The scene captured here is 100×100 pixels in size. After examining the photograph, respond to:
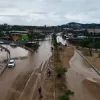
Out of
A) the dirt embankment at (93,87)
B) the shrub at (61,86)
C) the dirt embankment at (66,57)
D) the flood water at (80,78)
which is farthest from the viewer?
the dirt embankment at (66,57)

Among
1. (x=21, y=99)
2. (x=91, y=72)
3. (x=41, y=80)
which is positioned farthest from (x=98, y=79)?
(x=21, y=99)

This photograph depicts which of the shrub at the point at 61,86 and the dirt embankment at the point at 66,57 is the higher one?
the shrub at the point at 61,86

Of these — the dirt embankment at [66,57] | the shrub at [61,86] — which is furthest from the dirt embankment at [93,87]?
the dirt embankment at [66,57]

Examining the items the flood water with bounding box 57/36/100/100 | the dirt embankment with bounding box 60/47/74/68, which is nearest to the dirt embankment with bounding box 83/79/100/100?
the flood water with bounding box 57/36/100/100

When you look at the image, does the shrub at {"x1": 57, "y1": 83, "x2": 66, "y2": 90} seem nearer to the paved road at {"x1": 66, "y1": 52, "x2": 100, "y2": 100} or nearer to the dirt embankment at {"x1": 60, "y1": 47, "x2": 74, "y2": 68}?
the paved road at {"x1": 66, "y1": 52, "x2": 100, "y2": 100}

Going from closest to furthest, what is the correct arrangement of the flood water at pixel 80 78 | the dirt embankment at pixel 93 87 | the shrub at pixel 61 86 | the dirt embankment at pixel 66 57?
the flood water at pixel 80 78 → the dirt embankment at pixel 93 87 → the shrub at pixel 61 86 → the dirt embankment at pixel 66 57

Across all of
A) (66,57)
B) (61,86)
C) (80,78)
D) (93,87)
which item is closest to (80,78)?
(80,78)

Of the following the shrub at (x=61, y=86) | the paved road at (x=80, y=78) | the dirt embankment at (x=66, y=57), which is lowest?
the dirt embankment at (x=66, y=57)

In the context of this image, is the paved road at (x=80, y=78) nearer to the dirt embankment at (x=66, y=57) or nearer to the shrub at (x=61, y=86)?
the shrub at (x=61, y=86)
